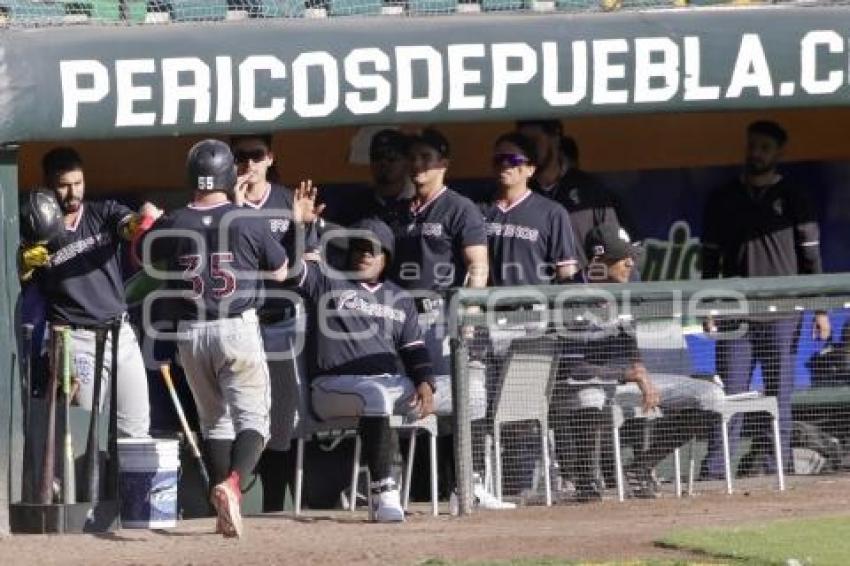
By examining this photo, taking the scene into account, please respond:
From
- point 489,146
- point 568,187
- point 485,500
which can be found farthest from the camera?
point 489,146

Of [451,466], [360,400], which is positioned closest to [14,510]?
[360,400]

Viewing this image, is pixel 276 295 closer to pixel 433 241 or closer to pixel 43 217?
pixel 433 241

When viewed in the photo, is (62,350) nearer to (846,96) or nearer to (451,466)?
(451,466)

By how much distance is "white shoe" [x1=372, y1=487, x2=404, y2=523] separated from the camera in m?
10.0

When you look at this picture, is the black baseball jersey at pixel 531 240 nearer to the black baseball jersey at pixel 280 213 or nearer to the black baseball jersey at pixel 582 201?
the black baseball jersey at pixel 582 201

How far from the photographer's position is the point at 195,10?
10125 mm

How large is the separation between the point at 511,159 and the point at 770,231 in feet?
5.81

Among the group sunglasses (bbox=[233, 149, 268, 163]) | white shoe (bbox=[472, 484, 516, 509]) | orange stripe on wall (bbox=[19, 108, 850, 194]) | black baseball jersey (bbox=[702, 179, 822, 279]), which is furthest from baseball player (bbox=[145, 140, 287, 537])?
black baseball jersey (bbox=[702, 179, 822, 279])

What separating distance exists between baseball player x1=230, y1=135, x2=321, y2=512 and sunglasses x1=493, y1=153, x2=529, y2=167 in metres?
1.01

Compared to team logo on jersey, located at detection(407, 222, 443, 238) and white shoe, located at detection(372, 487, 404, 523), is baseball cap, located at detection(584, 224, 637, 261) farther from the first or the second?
white shoe, located at detection(372, 487, 404, 523)

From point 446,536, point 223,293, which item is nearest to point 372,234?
point 223,293

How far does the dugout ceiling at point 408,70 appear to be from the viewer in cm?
952

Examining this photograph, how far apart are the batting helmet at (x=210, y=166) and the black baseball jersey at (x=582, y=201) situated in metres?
2.42

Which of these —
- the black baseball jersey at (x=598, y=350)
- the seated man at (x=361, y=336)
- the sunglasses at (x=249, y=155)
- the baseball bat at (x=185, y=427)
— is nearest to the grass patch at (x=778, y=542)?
the black baseball jersey at (x=598, y=350)
